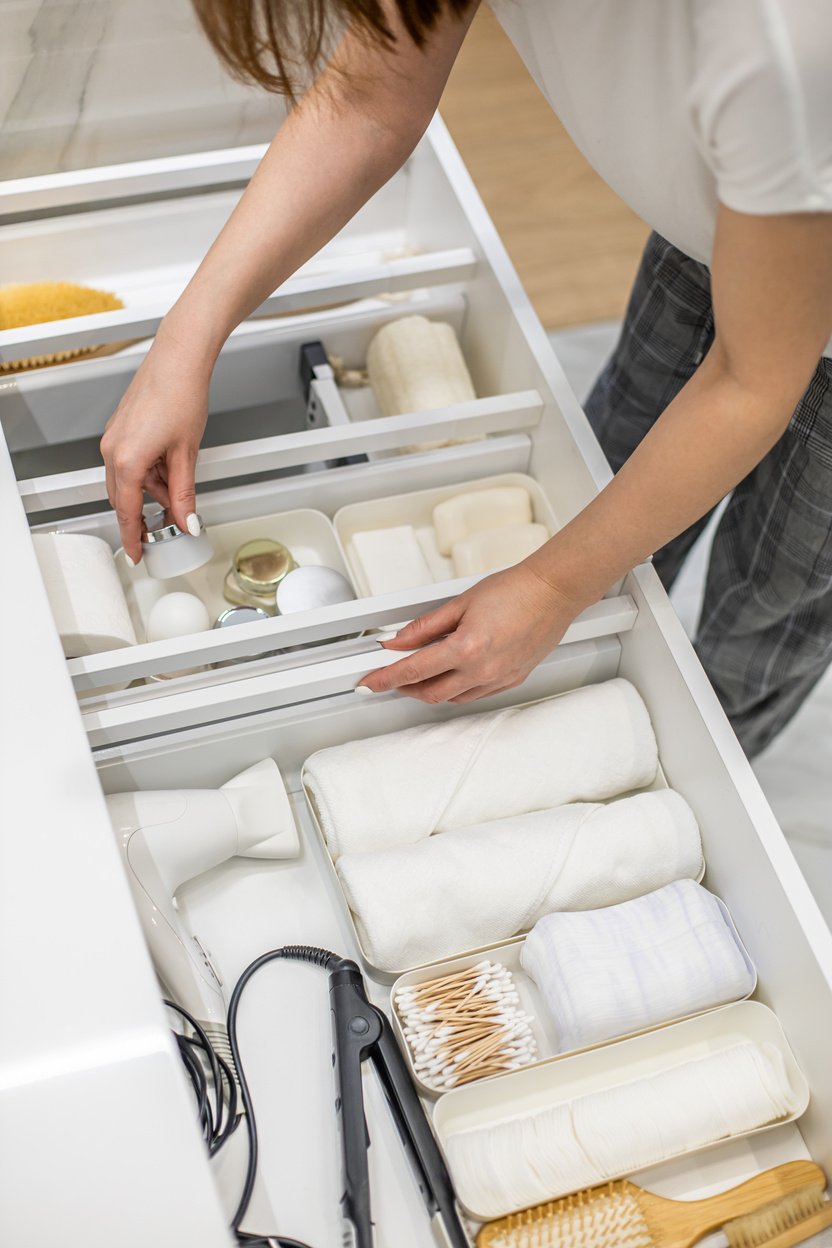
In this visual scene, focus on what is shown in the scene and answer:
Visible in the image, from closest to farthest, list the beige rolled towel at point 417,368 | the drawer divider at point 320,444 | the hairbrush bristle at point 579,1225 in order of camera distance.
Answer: the hairbrush bristle at point 579,1225
the drawer divider at point 320,444
the beige rolled towel at point 417,368

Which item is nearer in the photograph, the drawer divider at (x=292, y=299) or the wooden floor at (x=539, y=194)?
the drawer divider at (x=292, y=299)

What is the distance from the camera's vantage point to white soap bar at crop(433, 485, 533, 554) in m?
1.07

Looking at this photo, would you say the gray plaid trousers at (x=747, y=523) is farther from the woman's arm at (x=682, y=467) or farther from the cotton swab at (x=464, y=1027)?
the cotton swab at (x=464, y=1027)

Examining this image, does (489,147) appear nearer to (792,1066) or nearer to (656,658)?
(656,658)

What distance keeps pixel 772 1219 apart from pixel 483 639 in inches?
17.6

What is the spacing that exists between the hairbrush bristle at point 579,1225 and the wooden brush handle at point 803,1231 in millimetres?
81

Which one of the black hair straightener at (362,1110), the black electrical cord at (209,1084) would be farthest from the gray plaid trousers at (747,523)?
the black electrical cord at (209,1084)

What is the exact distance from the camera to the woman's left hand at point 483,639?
81 cm

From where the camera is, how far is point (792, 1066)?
788mm

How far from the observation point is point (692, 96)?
0.58 metres

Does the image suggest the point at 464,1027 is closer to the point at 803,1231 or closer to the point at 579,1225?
the point at 579,1225

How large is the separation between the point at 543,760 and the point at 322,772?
19 cm

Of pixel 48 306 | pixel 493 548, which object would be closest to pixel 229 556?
pixel 493 548

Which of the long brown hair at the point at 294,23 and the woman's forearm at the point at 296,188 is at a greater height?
the woman's forearm at the point at 296,188
